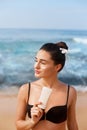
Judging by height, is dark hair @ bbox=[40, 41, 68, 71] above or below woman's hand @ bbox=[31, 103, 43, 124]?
above

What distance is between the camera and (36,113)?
1365mm

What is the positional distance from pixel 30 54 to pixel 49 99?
35 cm

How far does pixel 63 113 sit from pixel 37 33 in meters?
0.54

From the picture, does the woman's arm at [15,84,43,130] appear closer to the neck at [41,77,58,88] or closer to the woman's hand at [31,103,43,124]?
the woman's hand at [31,103,43,124]

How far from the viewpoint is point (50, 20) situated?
170 centimetres

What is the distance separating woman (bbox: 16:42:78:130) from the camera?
1430mm

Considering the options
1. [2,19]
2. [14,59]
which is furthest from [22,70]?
[2,19]

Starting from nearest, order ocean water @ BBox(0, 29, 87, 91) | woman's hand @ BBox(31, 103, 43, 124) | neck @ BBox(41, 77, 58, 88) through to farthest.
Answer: woman's hand @ BBox(31, 103, 43, 124) < neck @ BBox(41, 77, 58, 88) < ocean water @ BBox(0, 29, 87, 91)

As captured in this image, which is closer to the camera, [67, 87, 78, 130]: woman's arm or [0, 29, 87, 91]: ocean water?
[67, 87, 78, 130]: woman's arm

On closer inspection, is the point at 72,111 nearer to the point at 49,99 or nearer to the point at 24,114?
the point at 49,99

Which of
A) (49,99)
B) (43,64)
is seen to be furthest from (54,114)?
(43,64)

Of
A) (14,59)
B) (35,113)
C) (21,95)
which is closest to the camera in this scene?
(35,113)

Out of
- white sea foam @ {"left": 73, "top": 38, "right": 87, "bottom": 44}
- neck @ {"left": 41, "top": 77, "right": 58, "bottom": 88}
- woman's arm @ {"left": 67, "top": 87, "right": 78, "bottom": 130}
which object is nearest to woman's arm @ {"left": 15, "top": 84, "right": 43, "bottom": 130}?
neck @ {"left": 41, "top": 77, "right": 58, "bottom": 88}

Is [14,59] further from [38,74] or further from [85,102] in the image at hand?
[85,102]
